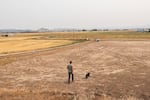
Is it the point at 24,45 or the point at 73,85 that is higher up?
the point at 73,85

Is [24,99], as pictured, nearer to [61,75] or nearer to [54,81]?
[54,81]

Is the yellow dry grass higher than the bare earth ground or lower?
lower

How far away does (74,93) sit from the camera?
13.3 m

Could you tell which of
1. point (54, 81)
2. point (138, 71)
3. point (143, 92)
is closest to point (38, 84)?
point (54, 81)

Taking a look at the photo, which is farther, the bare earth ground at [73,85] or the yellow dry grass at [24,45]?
the yellow dry grass at [24,45]

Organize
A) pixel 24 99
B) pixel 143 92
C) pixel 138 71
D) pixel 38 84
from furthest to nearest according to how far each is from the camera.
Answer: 1. pixel 138 71
2. pixel 38 84
3. pixel 143 92
4. pixel 24 99

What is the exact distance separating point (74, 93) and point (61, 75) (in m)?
5.97

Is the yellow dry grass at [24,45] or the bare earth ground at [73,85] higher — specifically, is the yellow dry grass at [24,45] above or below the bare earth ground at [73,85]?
below

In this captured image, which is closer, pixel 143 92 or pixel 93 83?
pixel 143 92

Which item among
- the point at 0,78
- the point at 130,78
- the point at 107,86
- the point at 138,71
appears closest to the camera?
the point at 107,86

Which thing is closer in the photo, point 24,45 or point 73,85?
point 73,85

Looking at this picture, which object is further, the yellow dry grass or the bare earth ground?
the yellow dry grass

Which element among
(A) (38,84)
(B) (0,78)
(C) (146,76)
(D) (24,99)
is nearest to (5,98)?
(D) (24,99)

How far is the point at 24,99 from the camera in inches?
407
